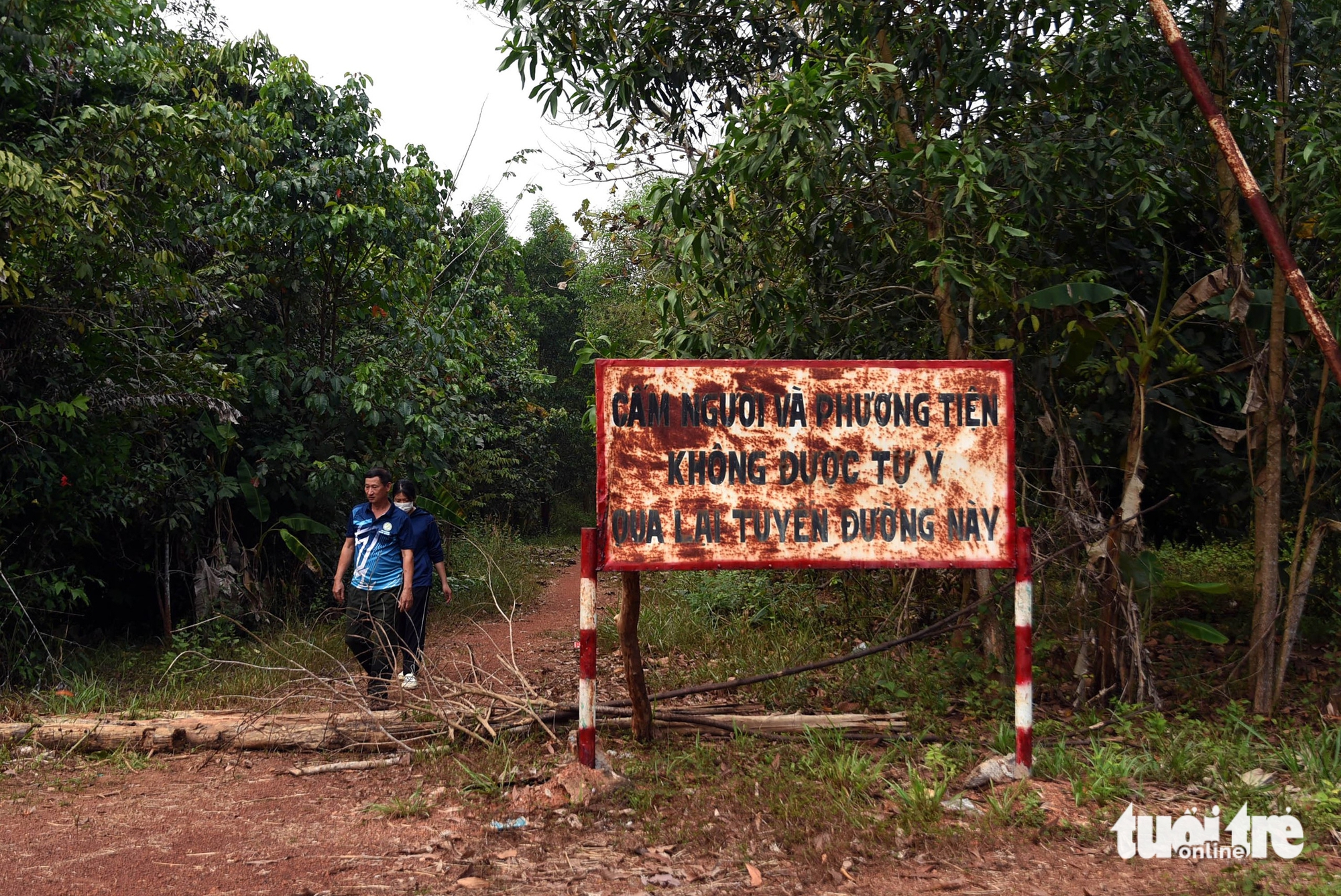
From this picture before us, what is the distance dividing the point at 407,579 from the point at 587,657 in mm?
2172

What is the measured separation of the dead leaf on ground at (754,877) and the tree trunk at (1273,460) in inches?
143

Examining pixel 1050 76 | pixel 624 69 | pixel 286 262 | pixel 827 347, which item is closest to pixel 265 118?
pixel 286 262

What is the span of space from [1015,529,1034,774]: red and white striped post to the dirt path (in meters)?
0.65

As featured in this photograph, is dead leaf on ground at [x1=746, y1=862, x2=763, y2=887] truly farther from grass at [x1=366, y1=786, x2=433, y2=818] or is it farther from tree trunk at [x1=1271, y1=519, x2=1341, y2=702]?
tree trunk at [x1=1271, y1=519, x2=1341, y2=702]

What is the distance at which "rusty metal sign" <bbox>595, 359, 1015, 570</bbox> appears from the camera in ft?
16.4

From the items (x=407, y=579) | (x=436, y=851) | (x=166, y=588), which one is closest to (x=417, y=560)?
(x=407, y=579)

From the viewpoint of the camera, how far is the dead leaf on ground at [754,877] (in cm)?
401

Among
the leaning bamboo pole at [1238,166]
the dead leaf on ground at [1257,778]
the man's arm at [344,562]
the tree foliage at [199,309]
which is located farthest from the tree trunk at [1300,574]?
the tree foliage at [199,309]

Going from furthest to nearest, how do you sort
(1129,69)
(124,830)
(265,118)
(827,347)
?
1. (265,118)
2. (827,347)
3. (1129,69)
4. (124,830)

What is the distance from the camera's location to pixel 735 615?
9234 mm

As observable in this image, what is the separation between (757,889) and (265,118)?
8973mm

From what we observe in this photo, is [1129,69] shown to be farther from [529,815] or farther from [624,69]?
[529,815]

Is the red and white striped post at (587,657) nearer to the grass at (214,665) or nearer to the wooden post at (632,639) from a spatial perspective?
the wooden post at (632,639)

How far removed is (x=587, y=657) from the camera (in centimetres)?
504
